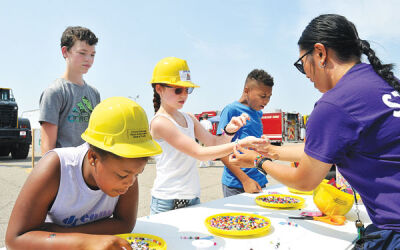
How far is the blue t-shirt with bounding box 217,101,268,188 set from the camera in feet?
9.48

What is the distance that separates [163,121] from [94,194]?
0.85m

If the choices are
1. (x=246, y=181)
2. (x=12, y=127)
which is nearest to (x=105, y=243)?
(x=246, y=181)

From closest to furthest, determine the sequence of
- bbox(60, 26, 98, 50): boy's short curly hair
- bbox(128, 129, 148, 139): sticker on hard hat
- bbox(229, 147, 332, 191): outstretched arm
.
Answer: bbox(128, 129, 148, 139): sticker on hard hat, bbox(229, 147, 332, 191): outstretched arm, bbox(60, 26, 98, 50): boy's short curly hair

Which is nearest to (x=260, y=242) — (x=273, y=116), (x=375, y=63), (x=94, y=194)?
(x=94, y=194)

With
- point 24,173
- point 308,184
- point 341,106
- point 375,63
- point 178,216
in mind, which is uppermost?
point 375,63

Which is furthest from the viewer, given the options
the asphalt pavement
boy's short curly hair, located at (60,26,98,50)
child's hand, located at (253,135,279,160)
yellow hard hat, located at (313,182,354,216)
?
the asphalt pavement

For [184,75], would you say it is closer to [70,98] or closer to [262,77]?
[70,98]

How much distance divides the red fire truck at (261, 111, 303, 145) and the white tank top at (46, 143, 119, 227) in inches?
782

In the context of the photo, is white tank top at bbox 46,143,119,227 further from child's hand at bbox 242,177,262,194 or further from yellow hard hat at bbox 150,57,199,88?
child's hand at bbox 242,177,262,194

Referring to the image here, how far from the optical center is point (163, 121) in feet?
7.00

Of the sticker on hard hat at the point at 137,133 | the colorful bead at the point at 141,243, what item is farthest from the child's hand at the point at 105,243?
the sticker on hard hat at the point at 137,133

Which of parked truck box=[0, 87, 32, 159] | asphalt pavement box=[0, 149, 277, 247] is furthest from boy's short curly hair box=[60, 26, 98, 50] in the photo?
parked truck box=[0, 87, 32, 159]

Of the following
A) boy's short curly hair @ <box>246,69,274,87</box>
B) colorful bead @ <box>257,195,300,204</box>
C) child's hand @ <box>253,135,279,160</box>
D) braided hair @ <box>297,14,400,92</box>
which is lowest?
colorful bead @ <box>257,195,300,204</box>

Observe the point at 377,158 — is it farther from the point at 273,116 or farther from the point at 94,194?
the point at 273,116
